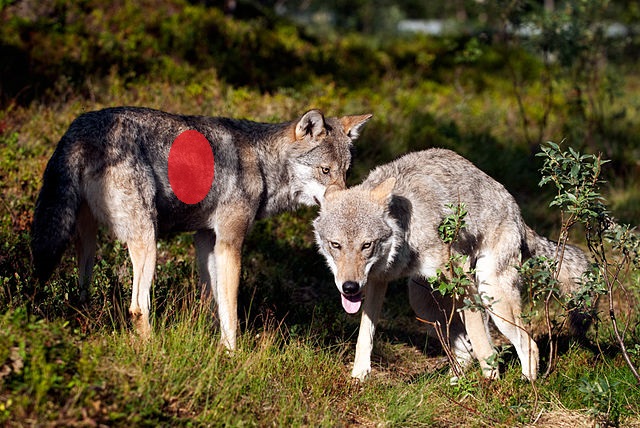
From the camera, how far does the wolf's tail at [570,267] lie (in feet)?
21.0

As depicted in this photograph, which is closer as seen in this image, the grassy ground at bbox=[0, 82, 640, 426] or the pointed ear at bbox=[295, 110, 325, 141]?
the grassy ground at bbox=[0, 82, 640, 426]

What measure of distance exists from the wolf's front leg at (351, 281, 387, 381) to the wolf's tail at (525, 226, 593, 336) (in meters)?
1.58

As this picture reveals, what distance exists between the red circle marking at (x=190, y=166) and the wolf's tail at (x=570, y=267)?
3.01 metres

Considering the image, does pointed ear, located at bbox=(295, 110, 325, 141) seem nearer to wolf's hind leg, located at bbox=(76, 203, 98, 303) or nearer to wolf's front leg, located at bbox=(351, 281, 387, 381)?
wolf's front leg, located at bbox=(351, 281, 387, 381)

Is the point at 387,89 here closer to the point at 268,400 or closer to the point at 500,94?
the point at 500,94

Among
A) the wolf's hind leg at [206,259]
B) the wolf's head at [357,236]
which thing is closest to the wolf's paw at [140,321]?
the wolf's hind leg at [206,259]

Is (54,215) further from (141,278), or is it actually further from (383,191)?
(383,191)

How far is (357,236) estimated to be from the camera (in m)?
5.37

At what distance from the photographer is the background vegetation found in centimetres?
434

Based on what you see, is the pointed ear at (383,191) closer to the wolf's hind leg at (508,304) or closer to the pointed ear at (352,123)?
the wolf's hind leg at (508,304)

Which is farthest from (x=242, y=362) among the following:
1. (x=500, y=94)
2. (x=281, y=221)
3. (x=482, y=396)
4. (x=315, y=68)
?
(x=500, y=94)

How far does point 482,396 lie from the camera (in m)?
5.32

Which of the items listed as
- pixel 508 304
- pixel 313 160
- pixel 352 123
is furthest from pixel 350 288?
pixel 352 123

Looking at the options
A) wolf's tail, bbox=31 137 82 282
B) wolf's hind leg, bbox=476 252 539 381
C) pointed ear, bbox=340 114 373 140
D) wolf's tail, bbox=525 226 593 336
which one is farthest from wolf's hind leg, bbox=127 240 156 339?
wolf's tail, bbox=525 226 593 336
